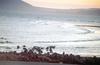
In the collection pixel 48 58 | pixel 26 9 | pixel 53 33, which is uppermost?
pixel 26 9

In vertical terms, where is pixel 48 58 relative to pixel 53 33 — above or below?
below

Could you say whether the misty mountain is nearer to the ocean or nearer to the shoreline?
the ocean

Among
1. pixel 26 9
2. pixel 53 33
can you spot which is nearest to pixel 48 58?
pixel 53 33

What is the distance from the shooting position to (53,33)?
10.4 ft

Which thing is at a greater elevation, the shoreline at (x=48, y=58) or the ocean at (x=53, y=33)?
the ocean at (x=53, y=33)

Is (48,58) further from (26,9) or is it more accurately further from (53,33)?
(26,9)

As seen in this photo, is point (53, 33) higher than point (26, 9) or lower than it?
lower

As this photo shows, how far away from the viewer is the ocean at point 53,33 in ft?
10.3

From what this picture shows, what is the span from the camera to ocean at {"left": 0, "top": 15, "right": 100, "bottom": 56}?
10.3 feet

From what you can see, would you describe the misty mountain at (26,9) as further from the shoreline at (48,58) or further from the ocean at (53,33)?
the shoreline at (48,58)

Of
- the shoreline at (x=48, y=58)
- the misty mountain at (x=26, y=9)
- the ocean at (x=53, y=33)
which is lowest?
the shoreline at (x=48, y=58)

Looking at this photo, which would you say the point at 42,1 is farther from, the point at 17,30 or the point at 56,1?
the point at 17,30

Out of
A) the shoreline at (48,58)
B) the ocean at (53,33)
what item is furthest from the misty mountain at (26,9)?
the shoreline at (48,58)

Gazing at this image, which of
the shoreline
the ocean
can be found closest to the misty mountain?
the ocean
